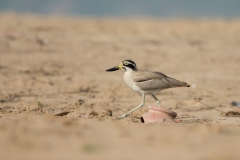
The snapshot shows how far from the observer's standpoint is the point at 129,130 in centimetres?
798

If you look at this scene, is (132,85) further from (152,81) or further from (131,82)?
(152,81)

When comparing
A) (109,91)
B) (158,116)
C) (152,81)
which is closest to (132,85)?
(152,81)

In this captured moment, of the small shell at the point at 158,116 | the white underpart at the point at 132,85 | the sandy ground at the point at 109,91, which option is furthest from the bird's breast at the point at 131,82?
the small shell at the point at 158,116

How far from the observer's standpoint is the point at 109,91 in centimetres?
1429

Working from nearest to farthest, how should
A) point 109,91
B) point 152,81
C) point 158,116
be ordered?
point 158,116
point 152,81
point 109,91

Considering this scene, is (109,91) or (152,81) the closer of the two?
(152,81)

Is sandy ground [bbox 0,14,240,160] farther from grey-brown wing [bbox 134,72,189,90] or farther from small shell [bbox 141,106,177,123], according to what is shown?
grey-brown wing [bbox 134,72,189,90]

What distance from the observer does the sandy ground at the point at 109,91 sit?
6.92 meters

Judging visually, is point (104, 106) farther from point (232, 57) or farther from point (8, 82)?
point (232, 57)

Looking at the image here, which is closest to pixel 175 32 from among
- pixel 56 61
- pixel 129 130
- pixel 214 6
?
pixel 56 61

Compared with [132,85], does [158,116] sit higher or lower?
lower

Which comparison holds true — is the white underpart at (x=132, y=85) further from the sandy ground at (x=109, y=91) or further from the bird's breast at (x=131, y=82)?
the sandy ground at (x=109, y=91)

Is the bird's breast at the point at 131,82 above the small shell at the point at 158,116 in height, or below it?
above

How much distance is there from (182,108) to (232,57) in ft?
29.5
